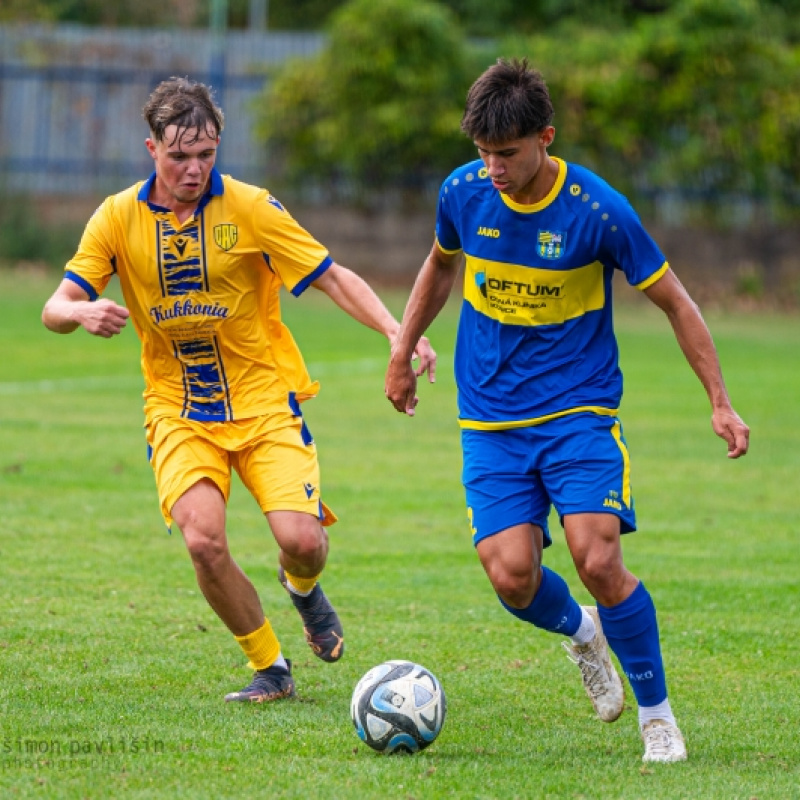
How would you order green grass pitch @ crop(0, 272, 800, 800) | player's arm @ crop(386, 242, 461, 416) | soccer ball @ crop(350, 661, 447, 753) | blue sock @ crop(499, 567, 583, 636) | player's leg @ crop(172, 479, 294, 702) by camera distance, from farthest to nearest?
player's arm @ crop(386, 242, 461, 416)
player's leg @ crop(172, 479, 294, 702)
blue sock @ crop(499, 567, 583, 636)
soccer ball @ crop(350, 661, 447, 753)
green grass pitch @ crop(0, 272, 800, 800)

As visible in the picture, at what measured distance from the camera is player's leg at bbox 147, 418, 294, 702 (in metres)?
5.64

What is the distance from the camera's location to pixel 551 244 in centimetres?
536

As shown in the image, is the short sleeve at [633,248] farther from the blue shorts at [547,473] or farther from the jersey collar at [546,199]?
the blue shorts at [547,473]

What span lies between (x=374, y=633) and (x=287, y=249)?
190 centimetres

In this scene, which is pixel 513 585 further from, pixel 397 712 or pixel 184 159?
pixel 184 159

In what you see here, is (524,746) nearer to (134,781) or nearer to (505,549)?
(505,549)

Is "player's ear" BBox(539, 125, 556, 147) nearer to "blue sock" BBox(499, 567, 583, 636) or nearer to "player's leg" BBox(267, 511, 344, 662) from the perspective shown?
"blue sock" BBox(499, 567, 583, 636)

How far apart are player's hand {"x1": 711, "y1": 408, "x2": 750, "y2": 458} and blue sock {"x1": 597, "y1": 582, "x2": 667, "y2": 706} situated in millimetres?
608

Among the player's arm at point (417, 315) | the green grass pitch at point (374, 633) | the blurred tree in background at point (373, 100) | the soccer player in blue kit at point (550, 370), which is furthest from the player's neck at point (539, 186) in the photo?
the blurred tree in background at point (373, 100)

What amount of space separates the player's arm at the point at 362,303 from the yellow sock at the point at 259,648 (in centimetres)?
119

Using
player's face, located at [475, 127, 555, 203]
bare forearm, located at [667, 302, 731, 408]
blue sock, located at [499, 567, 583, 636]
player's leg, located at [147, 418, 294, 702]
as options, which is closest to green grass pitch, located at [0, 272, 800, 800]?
player's leg, located at [147, 418, 294, 702]

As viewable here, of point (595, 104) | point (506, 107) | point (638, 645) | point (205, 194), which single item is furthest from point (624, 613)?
point (595, 104)

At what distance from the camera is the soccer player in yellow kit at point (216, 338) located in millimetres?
5699

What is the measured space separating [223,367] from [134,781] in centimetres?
192
